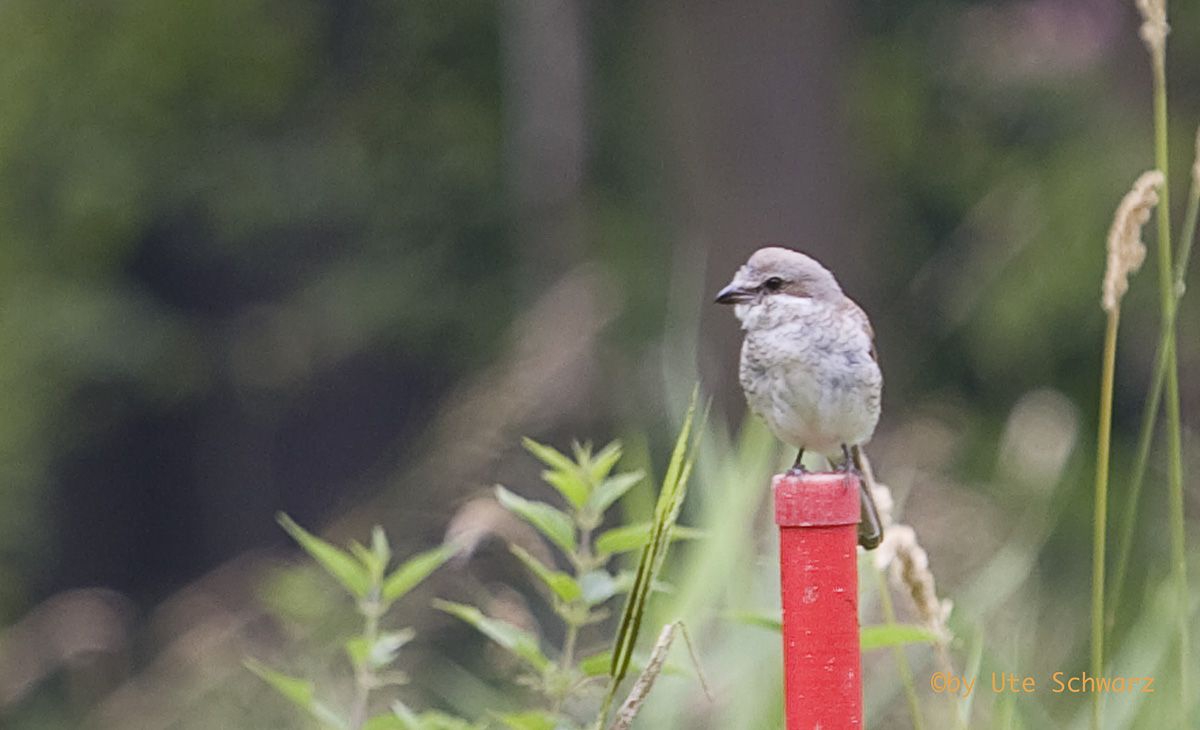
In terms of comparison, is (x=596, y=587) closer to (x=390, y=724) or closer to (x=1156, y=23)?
(x=390, y=724)

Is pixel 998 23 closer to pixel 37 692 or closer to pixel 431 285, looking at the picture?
pixel 431 285

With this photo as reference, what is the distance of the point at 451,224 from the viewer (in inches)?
506

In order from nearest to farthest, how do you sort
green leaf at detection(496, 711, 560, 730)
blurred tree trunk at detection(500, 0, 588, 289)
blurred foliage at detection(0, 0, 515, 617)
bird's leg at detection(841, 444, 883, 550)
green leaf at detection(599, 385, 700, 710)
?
green leaf at detection(599, 385, 700, 710)
green leaf at detection(496, 711, 560, 730)
bird's leg at detection(841, 444, 883, 550)
blurred tree trunk at detection(500, 0, 588, 289)
blurred foliage at detection(0, 0, 515, 617)

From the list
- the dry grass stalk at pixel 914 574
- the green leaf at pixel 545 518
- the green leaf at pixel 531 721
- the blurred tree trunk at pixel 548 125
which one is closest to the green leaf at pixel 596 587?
the green leaf at pixel 545 518

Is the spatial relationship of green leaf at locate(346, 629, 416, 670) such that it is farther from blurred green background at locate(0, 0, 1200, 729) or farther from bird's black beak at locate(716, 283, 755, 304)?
blurred green background at locate(0, 0, 1200, 729)

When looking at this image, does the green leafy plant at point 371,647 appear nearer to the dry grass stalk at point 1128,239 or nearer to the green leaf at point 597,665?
the green leaf at point 597,665

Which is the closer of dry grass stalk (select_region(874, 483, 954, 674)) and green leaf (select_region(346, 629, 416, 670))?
dry grass stalk (select_region(874, 483, 954, 674))

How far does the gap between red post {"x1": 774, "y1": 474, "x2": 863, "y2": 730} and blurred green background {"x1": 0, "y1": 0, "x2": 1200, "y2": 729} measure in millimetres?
4980

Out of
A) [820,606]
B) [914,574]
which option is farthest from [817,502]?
[914,574]

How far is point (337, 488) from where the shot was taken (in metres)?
13.1

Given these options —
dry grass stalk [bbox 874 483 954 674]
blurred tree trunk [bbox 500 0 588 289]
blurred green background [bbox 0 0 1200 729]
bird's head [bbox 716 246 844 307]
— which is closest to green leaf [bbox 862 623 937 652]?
dry grass stalk [bbox 874 483 954 674]

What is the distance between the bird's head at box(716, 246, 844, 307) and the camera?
2924 mm

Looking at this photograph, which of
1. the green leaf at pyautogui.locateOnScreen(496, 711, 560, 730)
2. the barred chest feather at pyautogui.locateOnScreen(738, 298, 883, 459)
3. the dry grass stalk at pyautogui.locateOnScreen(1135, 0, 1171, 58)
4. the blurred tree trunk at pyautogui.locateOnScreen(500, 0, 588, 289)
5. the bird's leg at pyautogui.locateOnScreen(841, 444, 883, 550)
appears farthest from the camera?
the blurred tree trunk at pyautogui.locateOnScreen(500, 0, 588, 289)

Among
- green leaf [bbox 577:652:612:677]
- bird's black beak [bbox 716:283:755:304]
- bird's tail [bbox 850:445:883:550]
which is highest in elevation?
bird's black beak [bbox 716:283:755:304]
